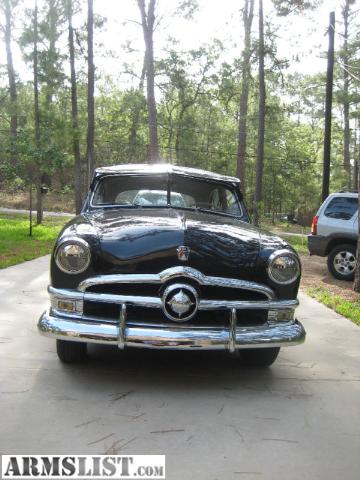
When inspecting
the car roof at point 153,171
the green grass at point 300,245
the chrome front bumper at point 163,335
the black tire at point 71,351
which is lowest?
the green grass at point 300,245

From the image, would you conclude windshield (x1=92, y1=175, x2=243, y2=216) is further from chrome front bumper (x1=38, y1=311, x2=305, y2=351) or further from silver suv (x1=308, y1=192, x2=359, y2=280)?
silver suv (x1=308, y1=192, x2=359, y2=280)

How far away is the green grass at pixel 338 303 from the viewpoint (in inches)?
255

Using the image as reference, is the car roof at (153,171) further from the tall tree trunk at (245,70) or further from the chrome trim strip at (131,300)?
the tall tree trunk at (245,70)

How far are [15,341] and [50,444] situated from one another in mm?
2119

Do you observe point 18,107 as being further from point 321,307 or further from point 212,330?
point 212,330

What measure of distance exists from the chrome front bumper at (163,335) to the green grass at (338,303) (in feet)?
9.82

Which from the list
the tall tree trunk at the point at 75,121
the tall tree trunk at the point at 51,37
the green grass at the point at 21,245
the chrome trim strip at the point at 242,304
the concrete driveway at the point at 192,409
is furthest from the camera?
the tall tree trunk at the point at 51,37

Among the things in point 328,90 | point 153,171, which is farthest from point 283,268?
point 328,90

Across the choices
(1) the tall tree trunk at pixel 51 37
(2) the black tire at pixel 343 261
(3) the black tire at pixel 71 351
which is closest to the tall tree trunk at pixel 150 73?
(1) the tall tree trunk at pixel 51 37

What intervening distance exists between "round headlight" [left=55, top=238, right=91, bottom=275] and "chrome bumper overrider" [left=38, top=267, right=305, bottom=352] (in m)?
0.13

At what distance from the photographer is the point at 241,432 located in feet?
9.68

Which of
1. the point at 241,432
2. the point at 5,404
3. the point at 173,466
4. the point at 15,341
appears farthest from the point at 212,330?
the point at 15,341

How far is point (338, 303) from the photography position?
23.7 feet

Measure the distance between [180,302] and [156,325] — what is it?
0.23 metres
